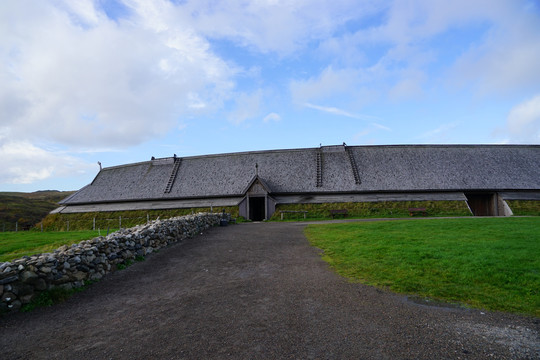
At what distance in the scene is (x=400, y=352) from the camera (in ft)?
15.0

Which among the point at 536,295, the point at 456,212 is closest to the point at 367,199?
the point at 456,212

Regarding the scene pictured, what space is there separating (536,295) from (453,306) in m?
2.12

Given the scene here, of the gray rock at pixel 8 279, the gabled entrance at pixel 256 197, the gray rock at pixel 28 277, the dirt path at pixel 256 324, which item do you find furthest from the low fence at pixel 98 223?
the gray rock at pixel 8 279

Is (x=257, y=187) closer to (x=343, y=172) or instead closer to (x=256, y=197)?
(x=256, y=197)

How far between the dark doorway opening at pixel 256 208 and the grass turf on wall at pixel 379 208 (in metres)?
3.48

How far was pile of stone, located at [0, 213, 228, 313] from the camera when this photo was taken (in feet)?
23.9

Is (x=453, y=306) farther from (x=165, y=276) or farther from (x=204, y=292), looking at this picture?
(x=165, y=276)

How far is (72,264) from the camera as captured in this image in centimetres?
882

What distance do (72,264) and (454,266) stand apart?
1151 cm

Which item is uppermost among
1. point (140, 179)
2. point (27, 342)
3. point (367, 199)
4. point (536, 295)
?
point (140, 179)

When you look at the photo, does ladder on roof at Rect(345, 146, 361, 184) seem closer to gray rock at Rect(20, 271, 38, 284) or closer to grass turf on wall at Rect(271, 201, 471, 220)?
grass turf on wall at Rect(271, 201, 471, 220)

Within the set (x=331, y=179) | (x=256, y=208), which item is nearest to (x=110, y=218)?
(x=256, y=208)

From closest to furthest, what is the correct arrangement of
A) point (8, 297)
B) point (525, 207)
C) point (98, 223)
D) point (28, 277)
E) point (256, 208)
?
point (8, 297) < point (28, 277) < point (525, 207) < point (98, 223) < point (256, 208)

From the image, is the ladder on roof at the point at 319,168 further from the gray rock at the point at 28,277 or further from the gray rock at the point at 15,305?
the gray rock at the point at 15,305
